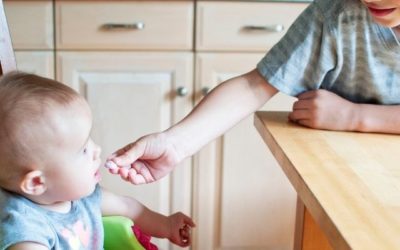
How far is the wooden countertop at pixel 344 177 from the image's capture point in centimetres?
64

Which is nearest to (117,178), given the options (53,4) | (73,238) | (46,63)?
(46,63)

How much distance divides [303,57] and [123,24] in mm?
881

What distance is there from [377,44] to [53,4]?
1.05m

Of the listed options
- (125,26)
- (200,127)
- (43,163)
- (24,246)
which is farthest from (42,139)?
(125,26)

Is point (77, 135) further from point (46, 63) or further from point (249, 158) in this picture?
point (249, 158)

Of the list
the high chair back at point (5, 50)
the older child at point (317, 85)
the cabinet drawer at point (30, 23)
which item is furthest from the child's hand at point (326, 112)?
the cabinet drawer at point (30, 23)

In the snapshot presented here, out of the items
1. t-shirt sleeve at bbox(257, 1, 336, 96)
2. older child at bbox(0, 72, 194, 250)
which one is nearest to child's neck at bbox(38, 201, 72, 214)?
older child at bbox(0, 72, 194, 250)

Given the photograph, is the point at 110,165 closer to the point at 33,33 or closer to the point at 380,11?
the point at 380,11

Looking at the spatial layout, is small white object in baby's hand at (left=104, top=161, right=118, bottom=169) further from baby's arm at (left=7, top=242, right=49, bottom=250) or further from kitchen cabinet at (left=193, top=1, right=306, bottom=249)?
kitchen cabinet at (left=193, top=1, right=306, bottom=249)

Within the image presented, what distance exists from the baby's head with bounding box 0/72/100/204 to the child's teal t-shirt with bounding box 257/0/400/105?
31cm

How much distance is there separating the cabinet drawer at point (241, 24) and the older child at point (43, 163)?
3.04 feet

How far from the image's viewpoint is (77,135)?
3.01 feet

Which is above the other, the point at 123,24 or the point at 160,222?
the point at 123,24

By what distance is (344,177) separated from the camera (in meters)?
0.79
